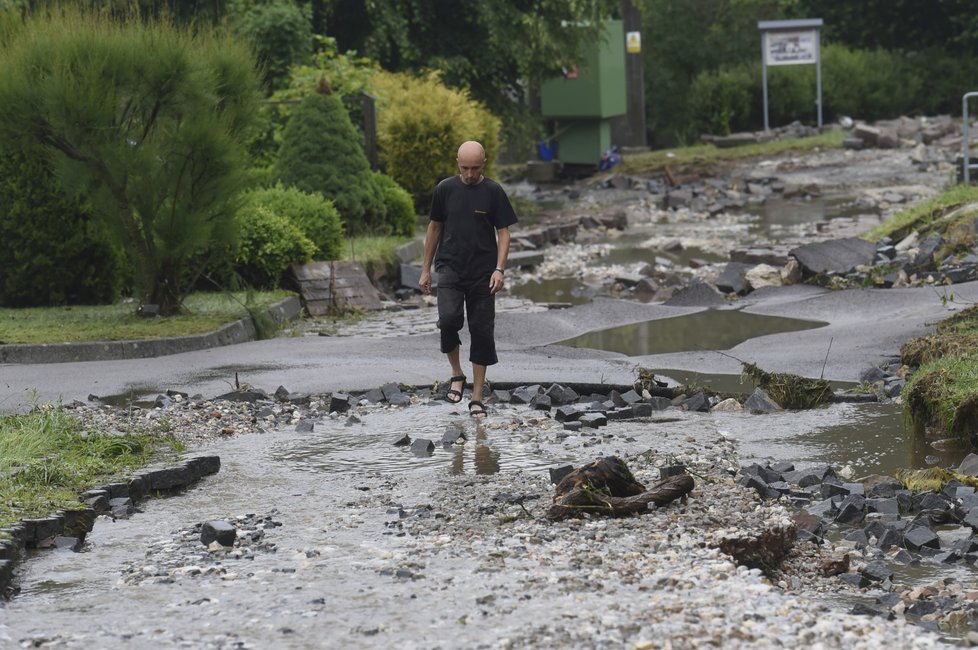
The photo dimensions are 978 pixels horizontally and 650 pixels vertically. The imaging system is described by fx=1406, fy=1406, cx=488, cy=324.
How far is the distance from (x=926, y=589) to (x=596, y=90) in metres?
26.8

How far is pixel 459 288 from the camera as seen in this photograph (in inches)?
367

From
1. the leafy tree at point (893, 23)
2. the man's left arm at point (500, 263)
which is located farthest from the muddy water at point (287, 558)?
the leafy tree at point (893, 23)

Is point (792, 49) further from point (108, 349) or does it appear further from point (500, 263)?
point (500, 263)

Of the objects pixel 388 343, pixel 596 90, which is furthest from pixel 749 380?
pixel 596 90

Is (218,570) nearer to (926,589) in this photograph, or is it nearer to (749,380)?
(926,589)

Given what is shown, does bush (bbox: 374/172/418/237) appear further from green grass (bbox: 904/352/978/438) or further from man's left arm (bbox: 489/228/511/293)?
green grass (bbox: 904/352/978/438)

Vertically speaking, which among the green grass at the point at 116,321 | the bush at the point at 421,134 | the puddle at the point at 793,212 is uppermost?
the bush at the point at 421,134

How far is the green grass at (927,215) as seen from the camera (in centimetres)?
1695

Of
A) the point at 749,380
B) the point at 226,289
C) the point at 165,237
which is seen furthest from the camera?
the point at 226,289

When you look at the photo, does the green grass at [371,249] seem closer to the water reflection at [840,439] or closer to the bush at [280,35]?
the bush at [280,35]

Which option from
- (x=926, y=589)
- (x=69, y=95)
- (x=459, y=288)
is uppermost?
(x=69, y=95)

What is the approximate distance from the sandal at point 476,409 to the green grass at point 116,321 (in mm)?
4242

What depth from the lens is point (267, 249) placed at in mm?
15484

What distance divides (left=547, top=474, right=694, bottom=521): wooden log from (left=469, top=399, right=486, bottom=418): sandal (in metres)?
2.40
